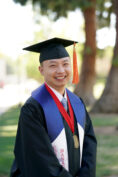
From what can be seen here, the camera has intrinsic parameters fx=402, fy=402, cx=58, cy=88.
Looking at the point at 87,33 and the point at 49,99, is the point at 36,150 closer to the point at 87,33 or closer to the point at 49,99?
the point at 49,99

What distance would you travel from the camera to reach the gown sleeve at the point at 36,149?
9.83 ft

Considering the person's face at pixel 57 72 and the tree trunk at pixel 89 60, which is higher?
the person's face at pixel 57 72

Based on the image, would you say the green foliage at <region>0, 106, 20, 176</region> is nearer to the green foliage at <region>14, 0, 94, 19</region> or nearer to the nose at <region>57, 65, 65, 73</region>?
the nose at <region>57, 65, 65, 73</region>

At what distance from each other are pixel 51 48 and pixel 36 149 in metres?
0.88

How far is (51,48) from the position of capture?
3.38m

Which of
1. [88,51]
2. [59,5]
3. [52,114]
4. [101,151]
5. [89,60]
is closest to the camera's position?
[52,114]

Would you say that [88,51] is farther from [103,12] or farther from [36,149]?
[36,149]

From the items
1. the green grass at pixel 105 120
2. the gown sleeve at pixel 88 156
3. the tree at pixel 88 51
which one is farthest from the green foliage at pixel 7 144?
the tree at pixel 88 51

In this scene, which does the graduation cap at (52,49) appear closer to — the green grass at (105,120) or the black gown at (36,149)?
the black gown at (36,149)

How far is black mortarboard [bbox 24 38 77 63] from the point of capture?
3.31 m

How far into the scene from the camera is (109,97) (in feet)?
48.2

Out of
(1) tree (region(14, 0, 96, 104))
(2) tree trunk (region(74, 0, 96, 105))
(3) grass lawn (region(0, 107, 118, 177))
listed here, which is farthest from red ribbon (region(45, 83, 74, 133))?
(2) tree trunk (region(74, 0, 96, 105))

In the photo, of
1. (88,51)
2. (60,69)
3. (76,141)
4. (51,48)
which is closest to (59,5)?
(88,51)

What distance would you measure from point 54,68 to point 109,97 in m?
11.6
